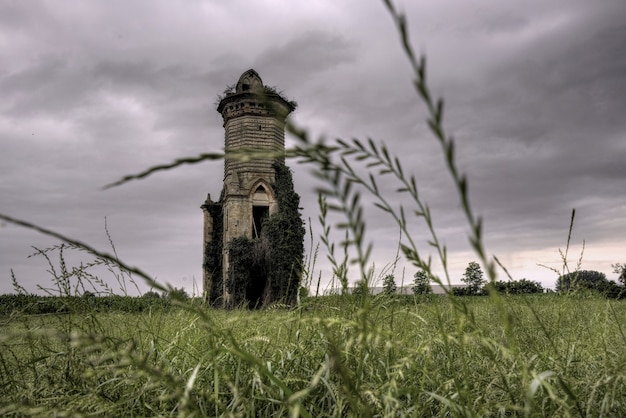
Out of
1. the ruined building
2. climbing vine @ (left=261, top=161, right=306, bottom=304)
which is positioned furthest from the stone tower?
climbing vine @ (left=261, top=161, right=306, bottom=304)

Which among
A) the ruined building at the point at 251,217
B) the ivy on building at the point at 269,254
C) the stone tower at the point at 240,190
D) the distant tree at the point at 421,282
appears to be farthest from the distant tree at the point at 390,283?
the stone tower at the point at 240,190

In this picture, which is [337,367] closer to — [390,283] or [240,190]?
[390,283]

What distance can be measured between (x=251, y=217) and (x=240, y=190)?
194cm

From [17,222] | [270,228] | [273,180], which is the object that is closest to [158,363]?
[17,222]

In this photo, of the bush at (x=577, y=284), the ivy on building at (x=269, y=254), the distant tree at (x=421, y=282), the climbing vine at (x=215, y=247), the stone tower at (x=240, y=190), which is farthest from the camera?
the climbing vine at (x=215, y=247)

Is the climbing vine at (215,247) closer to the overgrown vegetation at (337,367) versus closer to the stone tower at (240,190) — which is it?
the stone tower at (240,190)

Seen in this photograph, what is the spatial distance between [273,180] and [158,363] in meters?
29.7

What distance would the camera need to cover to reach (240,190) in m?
31.1

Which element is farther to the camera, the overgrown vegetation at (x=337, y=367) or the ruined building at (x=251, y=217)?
the ruined building at (x=251, y=217)

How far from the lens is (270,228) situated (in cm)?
2969

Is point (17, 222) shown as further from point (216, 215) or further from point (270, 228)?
point (216, 215)

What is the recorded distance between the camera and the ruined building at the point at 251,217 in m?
29.3

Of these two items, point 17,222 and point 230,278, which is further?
point 230,278

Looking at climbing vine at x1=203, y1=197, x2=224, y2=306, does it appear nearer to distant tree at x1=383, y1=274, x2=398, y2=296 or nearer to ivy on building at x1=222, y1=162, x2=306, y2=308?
ivy on building at x1=222, y1=162, x2=306, y2=308
